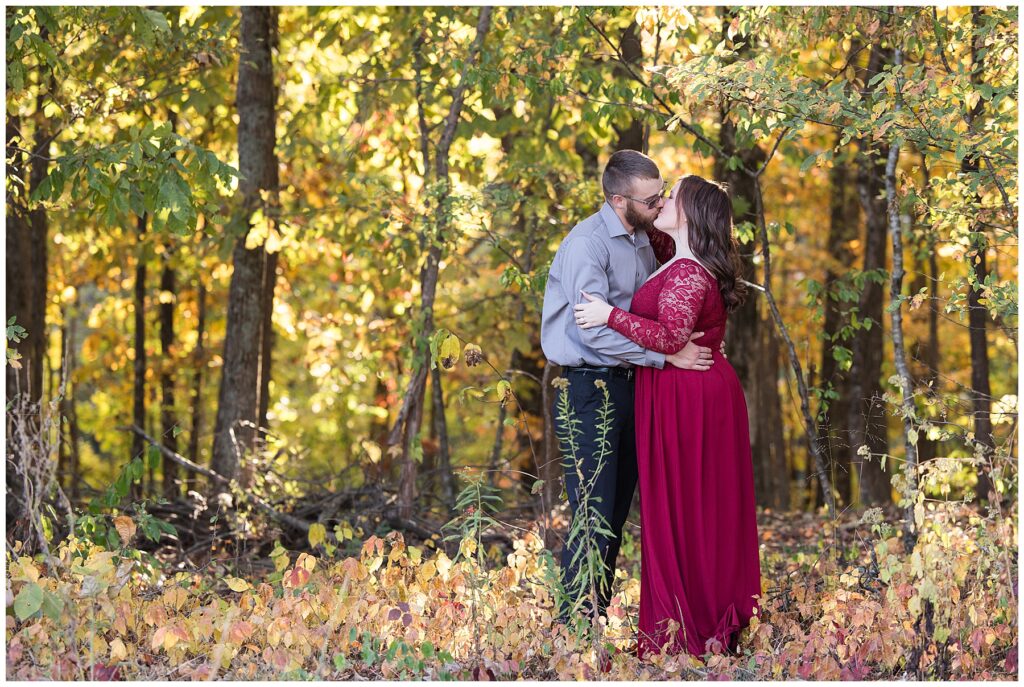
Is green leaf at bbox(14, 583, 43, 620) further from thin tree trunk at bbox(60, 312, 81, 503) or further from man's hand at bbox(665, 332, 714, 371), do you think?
thin tree trunk at bbox(60, 312, 81, 503)

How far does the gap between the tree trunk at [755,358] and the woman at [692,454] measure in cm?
88

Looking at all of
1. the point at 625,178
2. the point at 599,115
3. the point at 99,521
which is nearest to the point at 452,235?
the point at 599,115

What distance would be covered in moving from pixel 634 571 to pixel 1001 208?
3028 mm

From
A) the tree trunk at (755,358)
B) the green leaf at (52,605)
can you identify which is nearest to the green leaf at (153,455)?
the green leaf at (52,605)

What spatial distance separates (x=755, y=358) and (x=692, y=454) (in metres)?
5.81

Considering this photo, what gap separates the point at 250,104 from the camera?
8586 mm

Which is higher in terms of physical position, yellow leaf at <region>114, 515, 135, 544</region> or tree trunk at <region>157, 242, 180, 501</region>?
tree trunk at <region>157, 242, 180, 501</region>

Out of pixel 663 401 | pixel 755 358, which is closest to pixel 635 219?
pixel 663 401

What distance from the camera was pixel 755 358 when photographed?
408 inches

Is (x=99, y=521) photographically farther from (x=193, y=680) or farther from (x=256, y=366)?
(x=256, y=366)

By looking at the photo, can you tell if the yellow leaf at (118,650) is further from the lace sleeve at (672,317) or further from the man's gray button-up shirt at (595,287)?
the lace sleeve at (672,317)

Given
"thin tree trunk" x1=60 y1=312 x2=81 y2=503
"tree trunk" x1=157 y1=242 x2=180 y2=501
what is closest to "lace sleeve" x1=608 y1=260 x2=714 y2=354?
"thin tree trunk" x1=60 y1=312 x2=81 y2=503

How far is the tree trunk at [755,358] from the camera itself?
29.0ft

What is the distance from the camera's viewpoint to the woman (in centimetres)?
466
